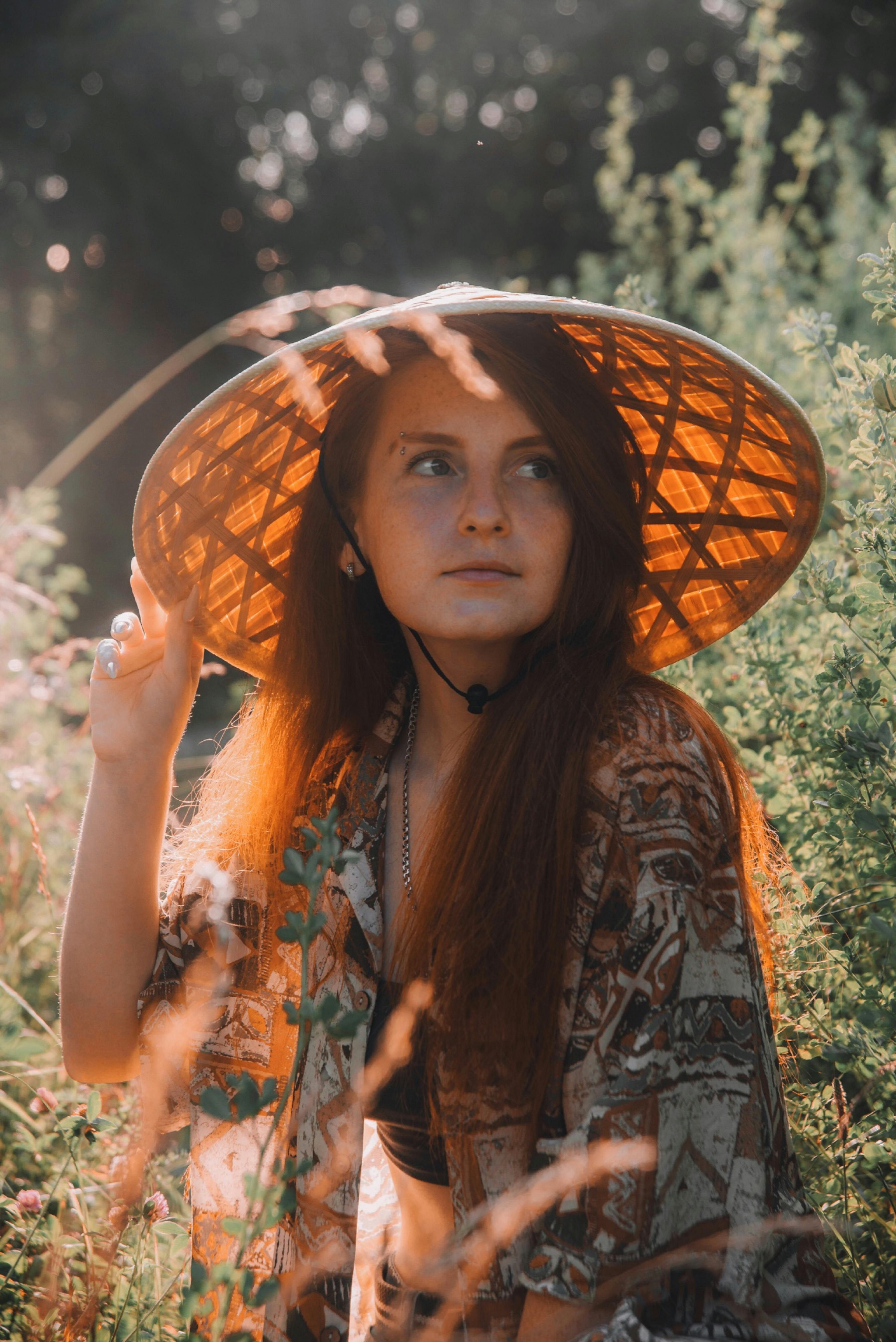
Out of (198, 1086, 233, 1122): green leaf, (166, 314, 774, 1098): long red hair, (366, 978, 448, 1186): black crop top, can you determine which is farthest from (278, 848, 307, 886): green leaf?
(366, 978, 448, 1186): black crop top

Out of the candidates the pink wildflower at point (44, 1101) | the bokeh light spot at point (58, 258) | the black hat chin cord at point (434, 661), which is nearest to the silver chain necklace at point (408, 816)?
the black hat chin cord at point (434, 661)

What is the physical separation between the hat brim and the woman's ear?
0.16 m

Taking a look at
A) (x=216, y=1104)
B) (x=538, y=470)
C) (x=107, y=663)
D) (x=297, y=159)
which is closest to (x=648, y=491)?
(x=538, y=470)

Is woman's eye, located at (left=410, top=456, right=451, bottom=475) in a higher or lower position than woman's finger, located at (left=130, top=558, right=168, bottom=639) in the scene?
higher

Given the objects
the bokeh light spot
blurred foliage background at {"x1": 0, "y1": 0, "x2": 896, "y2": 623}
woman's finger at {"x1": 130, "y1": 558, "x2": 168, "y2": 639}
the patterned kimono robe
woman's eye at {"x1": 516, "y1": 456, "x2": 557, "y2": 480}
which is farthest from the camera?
blurred foliage background at {"x1": 0, "y1": 0, "x2": 896, "y2": 623}

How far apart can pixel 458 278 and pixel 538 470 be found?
6659mm

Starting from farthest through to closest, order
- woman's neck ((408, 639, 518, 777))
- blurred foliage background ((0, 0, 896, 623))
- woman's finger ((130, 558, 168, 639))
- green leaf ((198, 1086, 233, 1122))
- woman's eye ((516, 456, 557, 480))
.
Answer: blurred foliage background ((0, 0, 896, 623))
woman's finger ((130, 558, 168, 639))
woman's neck ((408, 639, 518, 777))
woman's eye ((516, 456, 557, 480))
green leaf ((198, 1086, 233, 1122))

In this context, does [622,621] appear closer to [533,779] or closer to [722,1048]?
[533,779]

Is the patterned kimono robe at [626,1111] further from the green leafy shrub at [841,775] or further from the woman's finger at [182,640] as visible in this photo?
the woman's finger at [182,640]

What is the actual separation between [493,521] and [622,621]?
0.30m

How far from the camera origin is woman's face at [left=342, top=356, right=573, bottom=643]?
1327mm

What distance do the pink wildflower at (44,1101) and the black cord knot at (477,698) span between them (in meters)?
0.83

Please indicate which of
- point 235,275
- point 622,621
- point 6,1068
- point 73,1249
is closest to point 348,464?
point 622,621

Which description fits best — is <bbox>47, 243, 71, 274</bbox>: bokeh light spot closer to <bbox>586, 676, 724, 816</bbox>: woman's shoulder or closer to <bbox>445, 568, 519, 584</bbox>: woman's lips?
A: <bbox>445, 568, 519, 584</bbox>: woman's lips
